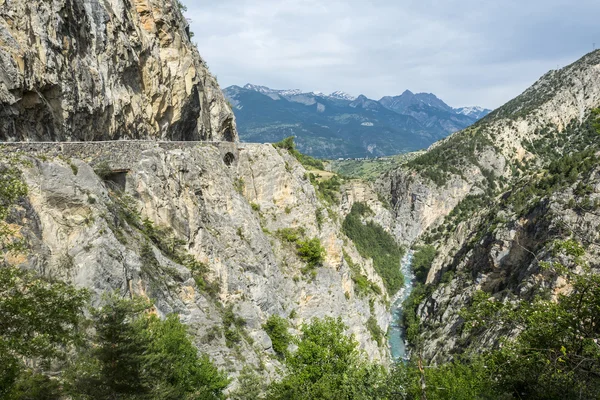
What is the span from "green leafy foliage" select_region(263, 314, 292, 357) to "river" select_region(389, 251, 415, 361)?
3648cm

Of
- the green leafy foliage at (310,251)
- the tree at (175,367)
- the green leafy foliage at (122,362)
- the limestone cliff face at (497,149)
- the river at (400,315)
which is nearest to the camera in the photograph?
the green leafy foliage at (122,362)

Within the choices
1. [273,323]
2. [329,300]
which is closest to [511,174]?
[329,300]

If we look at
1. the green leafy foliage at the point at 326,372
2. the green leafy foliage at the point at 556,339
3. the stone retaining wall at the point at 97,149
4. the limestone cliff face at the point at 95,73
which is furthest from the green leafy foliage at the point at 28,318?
the limestone cliff face at the point at 95,73

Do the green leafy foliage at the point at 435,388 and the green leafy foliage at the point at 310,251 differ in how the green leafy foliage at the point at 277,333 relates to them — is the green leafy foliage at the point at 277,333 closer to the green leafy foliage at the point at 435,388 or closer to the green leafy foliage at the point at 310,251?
the green leafy foliage at the point at 310,251

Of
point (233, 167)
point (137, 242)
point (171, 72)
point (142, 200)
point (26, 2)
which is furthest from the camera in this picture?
point (233, 167)

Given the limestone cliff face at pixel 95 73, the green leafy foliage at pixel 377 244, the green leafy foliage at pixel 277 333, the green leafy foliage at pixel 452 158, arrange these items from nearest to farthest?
the limestone cliff face at pixel 95 73
the green leafy foliage at pixel 277 333
the green leafy foliage at pixel 377 244
the green leafy foliage at pixel 452 158

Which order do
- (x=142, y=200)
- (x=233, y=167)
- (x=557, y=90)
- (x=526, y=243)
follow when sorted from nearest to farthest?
(x=142, y=200) < (x=233, y=167) < (x=526, y=243) < (x=557, y=90)

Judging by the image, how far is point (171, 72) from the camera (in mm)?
38562

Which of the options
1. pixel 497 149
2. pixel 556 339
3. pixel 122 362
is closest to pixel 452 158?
pixel 497 149

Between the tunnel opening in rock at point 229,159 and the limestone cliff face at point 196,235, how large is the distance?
0.73 m

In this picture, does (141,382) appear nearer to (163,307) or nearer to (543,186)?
(163,307)

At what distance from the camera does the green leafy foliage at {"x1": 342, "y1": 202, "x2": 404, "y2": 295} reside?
114231 mm

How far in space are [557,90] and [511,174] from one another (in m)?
39.2

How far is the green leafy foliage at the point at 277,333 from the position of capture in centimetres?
3372
